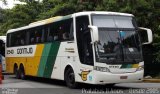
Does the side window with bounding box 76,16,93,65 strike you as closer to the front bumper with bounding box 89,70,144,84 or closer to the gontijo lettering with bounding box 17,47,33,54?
the front bumper with bounding box 89,70,144,84

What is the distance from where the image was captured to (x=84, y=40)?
16.4m

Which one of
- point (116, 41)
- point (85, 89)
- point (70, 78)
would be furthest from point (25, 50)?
point (116, 41)

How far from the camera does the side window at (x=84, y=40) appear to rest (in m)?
16.0

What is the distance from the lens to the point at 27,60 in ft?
75.1

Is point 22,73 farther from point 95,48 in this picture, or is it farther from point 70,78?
point 95,48

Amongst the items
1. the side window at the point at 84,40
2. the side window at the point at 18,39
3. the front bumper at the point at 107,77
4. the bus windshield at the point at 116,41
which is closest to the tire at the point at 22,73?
the side window at the point at 18,39

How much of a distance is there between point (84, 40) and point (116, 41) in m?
1.30

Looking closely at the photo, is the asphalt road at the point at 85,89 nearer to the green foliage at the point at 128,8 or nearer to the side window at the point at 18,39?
the side window at the point at 18,39

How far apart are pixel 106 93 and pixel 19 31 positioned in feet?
35.1

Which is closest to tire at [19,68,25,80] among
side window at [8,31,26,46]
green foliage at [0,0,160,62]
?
side window at [8,31,26,46]

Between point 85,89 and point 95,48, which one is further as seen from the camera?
point 85,89

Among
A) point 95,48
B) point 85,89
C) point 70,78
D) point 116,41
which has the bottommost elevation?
point 85,89

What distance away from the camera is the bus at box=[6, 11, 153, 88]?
1565cm

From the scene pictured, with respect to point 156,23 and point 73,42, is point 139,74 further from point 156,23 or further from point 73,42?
point 156,23
